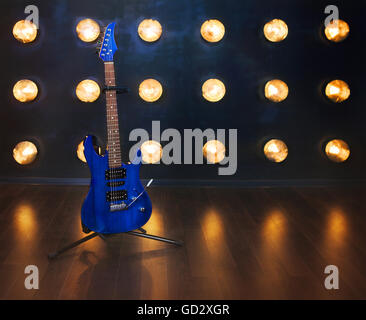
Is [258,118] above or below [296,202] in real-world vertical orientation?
above

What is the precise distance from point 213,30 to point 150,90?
717mm

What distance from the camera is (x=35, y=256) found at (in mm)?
2062

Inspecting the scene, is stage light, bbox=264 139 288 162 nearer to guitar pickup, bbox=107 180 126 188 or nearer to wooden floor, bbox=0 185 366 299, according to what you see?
wooden floor, bbox=0 185 366 299

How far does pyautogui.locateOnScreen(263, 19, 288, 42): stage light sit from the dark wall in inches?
2.8

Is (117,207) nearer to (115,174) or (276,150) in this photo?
(115,174)

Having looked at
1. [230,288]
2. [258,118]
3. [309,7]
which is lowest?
[230,288]

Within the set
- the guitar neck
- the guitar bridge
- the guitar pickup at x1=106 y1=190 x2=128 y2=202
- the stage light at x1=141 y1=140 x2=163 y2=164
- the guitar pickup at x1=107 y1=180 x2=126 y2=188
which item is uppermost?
the guitar neck

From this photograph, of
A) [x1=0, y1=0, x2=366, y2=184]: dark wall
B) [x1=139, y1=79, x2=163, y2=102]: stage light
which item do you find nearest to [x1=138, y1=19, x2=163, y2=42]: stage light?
[x1=0, y1=0, x2=366, y2=184]: dark wall

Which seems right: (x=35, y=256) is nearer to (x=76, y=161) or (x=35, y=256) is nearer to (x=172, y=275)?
(x=172, y=275)

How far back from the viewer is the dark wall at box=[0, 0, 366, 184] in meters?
3.09

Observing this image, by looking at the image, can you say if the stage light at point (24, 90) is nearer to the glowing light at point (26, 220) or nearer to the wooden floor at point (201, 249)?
the wooden floor at point (201, 249)

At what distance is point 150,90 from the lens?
308 cm

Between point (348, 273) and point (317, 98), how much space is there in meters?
1.80

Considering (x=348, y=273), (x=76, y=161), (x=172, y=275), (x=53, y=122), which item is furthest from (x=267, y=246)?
(x=53, y=122)
